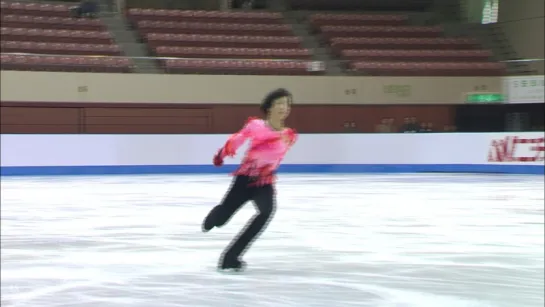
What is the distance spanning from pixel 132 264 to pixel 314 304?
1.05 m

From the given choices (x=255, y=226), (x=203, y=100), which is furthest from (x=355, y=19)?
(x=255, y=226)

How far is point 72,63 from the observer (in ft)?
34.4

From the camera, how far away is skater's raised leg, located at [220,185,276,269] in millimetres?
2746

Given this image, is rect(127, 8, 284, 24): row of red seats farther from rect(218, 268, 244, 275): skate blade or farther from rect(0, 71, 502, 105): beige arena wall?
rect(218, 268, 244, 275): skate blade

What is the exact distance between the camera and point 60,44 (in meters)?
10.1

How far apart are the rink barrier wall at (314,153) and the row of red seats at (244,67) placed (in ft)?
5.51

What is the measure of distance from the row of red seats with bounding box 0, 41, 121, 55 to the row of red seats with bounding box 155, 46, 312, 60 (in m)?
0.82

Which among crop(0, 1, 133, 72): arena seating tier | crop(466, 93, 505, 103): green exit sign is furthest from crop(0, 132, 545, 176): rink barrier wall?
crop(0, 1, 133, 72): arena seating tier

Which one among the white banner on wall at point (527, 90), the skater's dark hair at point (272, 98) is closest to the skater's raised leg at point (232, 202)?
the skater's dark hair at point (272, 98)

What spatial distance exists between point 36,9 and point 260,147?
8.55 m

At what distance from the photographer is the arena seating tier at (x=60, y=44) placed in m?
9.62

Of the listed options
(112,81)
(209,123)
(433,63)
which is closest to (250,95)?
(209,123)

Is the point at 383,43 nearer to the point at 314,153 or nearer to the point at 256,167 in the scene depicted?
the point at 314,153

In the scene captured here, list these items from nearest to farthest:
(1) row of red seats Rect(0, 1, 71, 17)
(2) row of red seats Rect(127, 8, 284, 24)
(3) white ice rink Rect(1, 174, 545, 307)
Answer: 1. (3) white ice rink Rect(1, 174, 545, 307)
2. (1) row of red seats Rect(0, 1, 71, 17)
3. (2) row of red seats Rect(127, 8, 284, 24)
